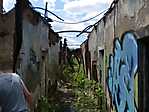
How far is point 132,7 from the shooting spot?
7148mm

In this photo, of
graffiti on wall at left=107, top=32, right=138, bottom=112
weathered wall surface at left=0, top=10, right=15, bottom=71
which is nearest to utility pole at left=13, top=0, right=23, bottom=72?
weathered wall surface at left=0, top=10, right=15, bottom=71

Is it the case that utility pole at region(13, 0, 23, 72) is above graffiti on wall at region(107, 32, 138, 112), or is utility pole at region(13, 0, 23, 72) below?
above

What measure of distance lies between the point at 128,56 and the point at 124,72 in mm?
528

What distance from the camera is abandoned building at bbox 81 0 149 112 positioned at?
6371mm

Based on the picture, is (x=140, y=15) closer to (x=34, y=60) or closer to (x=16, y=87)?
(x=16, y=87)

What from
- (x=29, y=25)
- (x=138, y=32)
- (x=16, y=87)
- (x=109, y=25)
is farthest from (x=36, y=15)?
(x=16, y=87)

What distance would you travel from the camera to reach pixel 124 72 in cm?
789

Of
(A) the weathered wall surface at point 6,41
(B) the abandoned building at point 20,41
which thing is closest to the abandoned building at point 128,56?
(B) the abandoned building at point 20,41

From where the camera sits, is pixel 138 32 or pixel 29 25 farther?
pixel 29 25

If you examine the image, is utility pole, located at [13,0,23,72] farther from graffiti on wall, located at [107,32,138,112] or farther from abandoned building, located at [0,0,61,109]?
graffiti on wall, located at [107,32,138,112]

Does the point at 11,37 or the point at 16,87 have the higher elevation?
the point at 11,37

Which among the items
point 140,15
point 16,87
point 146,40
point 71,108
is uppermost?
point 140,15

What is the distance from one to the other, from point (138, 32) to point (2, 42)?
301cm

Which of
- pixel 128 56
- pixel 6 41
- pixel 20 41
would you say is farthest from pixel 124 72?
pixel 6 41
